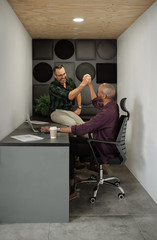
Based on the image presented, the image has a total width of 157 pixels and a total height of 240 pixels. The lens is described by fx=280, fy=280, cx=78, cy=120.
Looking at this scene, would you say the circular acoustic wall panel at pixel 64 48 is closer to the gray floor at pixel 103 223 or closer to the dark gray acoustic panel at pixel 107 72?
the dark gray acoustic panel at pixel 107 72

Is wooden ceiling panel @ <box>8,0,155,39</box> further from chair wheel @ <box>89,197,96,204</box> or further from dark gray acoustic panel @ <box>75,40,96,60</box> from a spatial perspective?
chair wheel @ <box>89,197,96,204</box>

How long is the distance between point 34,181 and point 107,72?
3.68 meters

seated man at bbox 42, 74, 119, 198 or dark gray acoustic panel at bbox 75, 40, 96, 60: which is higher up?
dark gray acoustic panel at bbox 75, 40, 96, 60

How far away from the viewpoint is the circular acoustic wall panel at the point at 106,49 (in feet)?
19.7

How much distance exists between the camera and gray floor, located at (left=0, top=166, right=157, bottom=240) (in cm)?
275

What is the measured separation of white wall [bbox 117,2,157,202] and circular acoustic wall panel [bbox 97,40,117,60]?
2.39 ft

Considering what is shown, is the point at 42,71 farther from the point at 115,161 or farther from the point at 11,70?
the point at 115,161

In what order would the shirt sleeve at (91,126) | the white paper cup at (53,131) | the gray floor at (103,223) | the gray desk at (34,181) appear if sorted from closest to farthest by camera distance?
the gray floor at (103,223), the gray desk at (34,181), the white paper cup at (53,131), the shirt sleeve at (91,126)

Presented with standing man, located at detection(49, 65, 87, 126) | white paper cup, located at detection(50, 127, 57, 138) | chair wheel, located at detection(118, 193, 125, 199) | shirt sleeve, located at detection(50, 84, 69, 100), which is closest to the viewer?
white paper cup, located at detection(50, 127, 57, 138)

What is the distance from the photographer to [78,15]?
13.4ft

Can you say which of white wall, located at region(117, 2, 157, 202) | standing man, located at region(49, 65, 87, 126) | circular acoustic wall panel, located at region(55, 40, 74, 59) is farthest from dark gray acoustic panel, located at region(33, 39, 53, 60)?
white wall, located at region(117, 2, 157, 202)

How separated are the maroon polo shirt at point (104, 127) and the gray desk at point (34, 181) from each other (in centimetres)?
53

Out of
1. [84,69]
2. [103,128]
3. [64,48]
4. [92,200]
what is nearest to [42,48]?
[64,48]

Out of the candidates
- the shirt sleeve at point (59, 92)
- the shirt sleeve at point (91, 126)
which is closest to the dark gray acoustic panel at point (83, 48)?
the shirt sleeve at point (59, 92)
